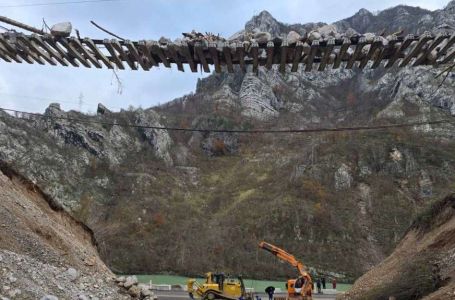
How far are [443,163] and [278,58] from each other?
280 feet

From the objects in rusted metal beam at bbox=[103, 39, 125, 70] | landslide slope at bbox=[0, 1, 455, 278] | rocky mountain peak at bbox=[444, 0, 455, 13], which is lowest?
rusted metal beam at bbox=[103, 39, 125, 70]

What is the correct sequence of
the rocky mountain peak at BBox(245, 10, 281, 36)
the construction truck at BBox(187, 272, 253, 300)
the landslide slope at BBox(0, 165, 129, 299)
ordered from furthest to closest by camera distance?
1. the rocky mountain peak at BBox(245, 10, 281, 36)
2. the construction truck at BBox(187, 272, 253, 300)
3. the landslide slope at BBox(0, 165, 129, 299)

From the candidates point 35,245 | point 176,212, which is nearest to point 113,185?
point 176,212

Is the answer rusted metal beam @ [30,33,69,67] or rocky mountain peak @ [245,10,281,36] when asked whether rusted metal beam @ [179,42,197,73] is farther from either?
rocky mountain peak @ [245,10,281,36]

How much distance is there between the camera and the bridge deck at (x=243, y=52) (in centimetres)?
861

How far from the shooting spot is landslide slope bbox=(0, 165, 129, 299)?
406 inches

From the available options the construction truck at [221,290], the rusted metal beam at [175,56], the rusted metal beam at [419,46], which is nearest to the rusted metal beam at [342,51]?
the rusted metal beam at [419,46]

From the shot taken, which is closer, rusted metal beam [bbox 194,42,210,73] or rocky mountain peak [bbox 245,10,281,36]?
rusted metal beam [bbox 194,42,210,73]

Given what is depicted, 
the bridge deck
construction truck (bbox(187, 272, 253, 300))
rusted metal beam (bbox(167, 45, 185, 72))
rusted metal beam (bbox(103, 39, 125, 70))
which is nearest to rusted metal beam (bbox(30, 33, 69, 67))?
the bridge deck

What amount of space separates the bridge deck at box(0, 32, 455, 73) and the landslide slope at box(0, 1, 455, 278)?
44111mm

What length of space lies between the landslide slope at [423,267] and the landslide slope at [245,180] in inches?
1314

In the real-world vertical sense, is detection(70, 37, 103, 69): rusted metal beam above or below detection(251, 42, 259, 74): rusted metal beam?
above

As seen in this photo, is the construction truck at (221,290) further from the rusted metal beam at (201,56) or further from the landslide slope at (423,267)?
the rusted metal beam at (201,56)

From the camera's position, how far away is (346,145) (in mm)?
96125
